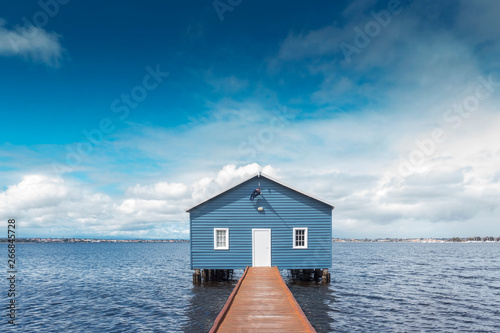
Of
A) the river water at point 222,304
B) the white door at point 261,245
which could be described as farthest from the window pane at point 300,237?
the river water at point 222,304

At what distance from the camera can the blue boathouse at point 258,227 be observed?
23875mm

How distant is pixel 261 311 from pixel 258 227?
1197 cm

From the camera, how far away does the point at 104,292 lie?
2747cm

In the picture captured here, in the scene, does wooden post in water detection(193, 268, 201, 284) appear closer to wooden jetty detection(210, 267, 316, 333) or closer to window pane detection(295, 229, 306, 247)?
window pane detection(295, 229, 306, 247)

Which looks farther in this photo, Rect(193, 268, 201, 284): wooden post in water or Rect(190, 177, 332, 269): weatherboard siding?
Rect(193, 268, 201, 284): wooden post in water

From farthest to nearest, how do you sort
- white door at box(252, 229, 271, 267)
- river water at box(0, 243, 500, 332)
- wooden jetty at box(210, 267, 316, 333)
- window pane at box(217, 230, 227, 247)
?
window pane at box(217, 230, 227, 247) → white door at box(252, 229, 271, 267) → river water at box(0, 243, 500, 332) → wooden jetty at box(210, 267, 316, 333)

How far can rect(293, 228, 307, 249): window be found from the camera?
24.0 m

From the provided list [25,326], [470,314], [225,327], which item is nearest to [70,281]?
[25,326]

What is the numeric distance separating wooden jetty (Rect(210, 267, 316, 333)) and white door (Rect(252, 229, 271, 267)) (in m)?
6.41

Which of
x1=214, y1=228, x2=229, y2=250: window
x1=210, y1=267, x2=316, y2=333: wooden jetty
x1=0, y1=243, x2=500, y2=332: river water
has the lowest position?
x1=0, y1=243, x2=500, y2=332: river water

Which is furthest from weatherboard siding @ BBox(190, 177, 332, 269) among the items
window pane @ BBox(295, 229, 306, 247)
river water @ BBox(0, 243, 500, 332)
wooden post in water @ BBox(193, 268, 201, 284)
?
wooden post in water @ BBox(193, 268, 201, 284)

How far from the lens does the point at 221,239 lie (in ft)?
78.7

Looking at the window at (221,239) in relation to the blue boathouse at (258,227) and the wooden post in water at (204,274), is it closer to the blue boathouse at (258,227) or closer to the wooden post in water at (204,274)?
the blue boathouse at (258,227)

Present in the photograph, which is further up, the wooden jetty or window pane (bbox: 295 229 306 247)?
window pane (bbox: 295 229 306 247)
